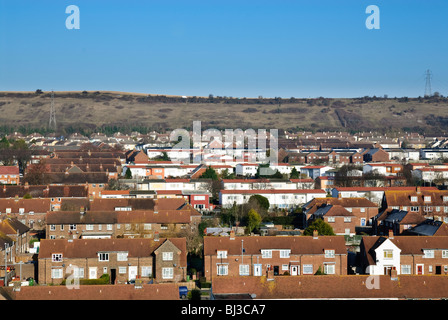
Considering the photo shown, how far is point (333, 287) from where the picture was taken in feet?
43.8

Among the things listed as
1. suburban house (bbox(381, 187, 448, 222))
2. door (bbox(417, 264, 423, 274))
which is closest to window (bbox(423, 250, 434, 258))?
door (bbox(417, 264, 423, 274))

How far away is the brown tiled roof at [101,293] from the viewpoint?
12375 mm

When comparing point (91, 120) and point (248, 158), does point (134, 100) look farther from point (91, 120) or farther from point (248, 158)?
point (248, 158)

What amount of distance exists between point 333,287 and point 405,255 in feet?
19.2

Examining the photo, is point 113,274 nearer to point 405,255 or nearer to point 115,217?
point 115,217

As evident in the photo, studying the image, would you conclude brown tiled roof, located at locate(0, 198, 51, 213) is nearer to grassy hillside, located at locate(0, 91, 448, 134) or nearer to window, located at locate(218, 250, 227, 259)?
window, located at locate(218, 250, 227, 259)

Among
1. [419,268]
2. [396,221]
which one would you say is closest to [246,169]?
[396,221]

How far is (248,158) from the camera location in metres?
52.3

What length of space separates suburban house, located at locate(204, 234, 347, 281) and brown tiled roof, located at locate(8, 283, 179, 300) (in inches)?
201

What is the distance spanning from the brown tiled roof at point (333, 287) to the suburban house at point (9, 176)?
97.7ft

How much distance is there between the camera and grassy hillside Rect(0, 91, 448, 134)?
124250 mm
